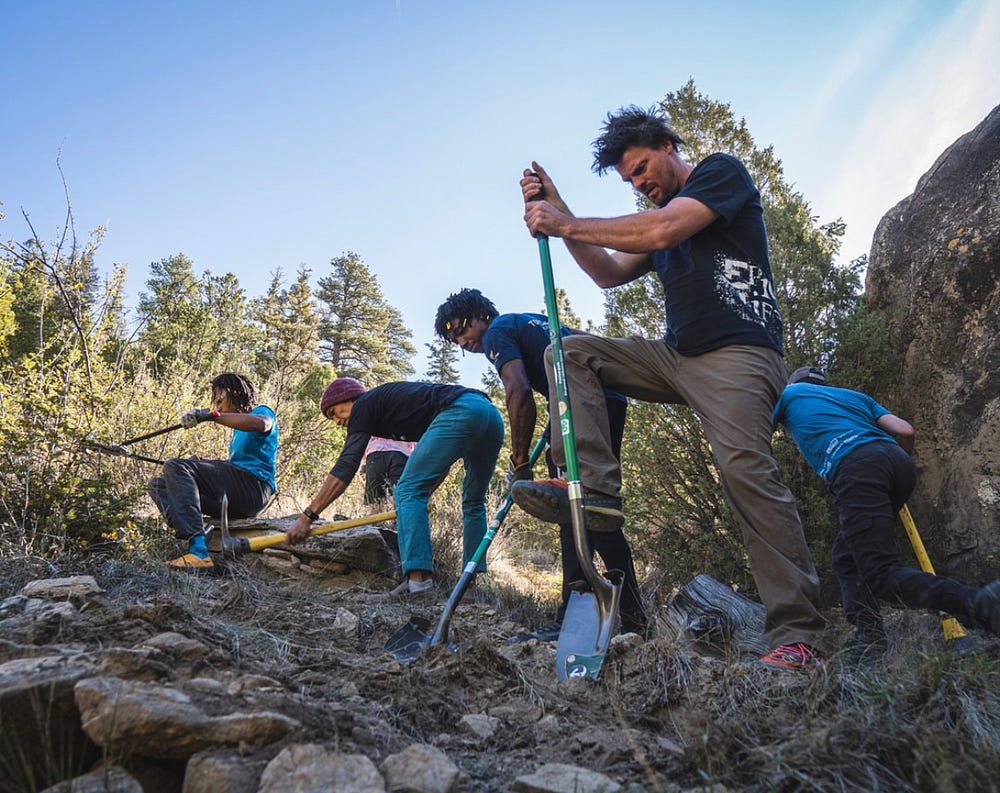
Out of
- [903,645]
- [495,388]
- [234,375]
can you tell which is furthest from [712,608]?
[495,388]

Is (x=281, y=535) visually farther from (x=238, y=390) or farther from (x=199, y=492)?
A: (x=238, y=390)

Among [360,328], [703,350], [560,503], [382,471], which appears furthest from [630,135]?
[360,328]

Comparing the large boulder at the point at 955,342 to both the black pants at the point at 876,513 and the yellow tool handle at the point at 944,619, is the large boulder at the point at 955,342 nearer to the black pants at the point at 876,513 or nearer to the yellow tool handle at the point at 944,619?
the yellow tool handle at the point at 944,619

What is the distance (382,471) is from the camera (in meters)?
6.36

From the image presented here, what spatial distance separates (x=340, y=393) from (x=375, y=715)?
10.1 ft

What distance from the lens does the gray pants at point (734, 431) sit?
2.18 m

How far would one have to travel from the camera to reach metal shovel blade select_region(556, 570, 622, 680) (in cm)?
207

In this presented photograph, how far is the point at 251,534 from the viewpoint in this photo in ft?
15.4

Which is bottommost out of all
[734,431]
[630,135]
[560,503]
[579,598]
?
[579,598]

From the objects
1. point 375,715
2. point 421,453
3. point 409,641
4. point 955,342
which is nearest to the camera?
point 375,715

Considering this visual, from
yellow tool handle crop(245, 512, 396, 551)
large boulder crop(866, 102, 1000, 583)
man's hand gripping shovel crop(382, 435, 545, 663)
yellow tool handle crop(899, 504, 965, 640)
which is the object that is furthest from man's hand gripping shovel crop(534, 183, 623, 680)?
large boulder crop(866, 102, 1000, 583)

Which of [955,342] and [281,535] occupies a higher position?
[955,342]

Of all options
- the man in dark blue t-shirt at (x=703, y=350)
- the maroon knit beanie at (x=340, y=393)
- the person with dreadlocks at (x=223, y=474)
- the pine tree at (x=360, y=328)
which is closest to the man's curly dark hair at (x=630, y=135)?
the man in dark blue t-shirt at (x=703, y=350)

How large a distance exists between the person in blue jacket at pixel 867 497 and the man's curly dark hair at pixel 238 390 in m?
3.79
